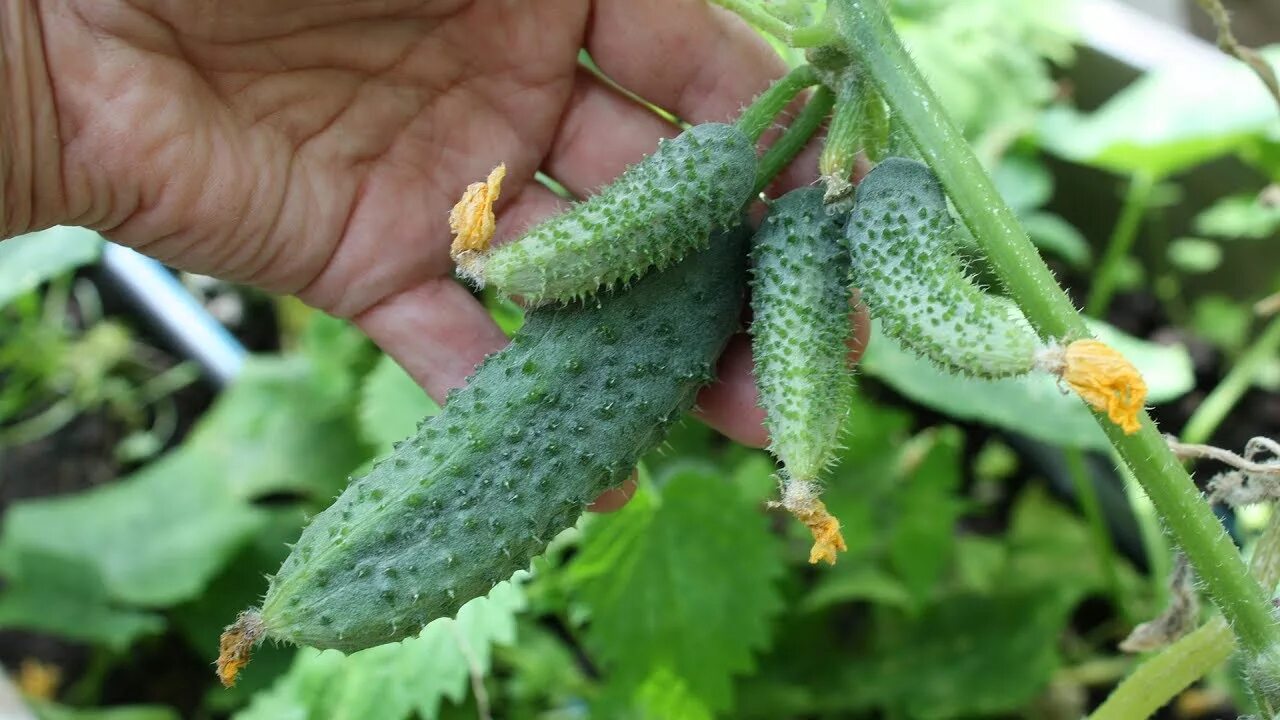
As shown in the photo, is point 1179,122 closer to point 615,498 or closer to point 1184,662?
point 1184,662

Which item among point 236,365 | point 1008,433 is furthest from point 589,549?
point 236,365

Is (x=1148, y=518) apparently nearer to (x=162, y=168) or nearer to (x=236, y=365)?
(x=162, y=168)

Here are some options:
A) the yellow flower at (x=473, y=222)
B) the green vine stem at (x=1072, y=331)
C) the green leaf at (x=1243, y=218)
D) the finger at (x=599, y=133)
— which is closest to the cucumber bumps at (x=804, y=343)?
the green vine stem at (x=1072, y=331)

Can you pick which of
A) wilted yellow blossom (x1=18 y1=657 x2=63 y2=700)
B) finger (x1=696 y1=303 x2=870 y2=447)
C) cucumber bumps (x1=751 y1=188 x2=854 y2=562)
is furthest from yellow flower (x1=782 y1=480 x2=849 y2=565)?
wilted yellow blossom (x1=18 y1=657 x2=63 y2=700)

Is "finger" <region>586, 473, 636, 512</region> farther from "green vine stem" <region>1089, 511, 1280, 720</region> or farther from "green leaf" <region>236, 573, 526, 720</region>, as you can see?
"green vine stem" <region>1089, 511, 1280, 720</region>

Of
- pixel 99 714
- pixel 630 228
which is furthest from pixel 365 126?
pixel 99 714

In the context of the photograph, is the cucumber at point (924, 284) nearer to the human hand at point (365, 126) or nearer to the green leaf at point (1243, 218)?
the human hand at point (365, 126)
